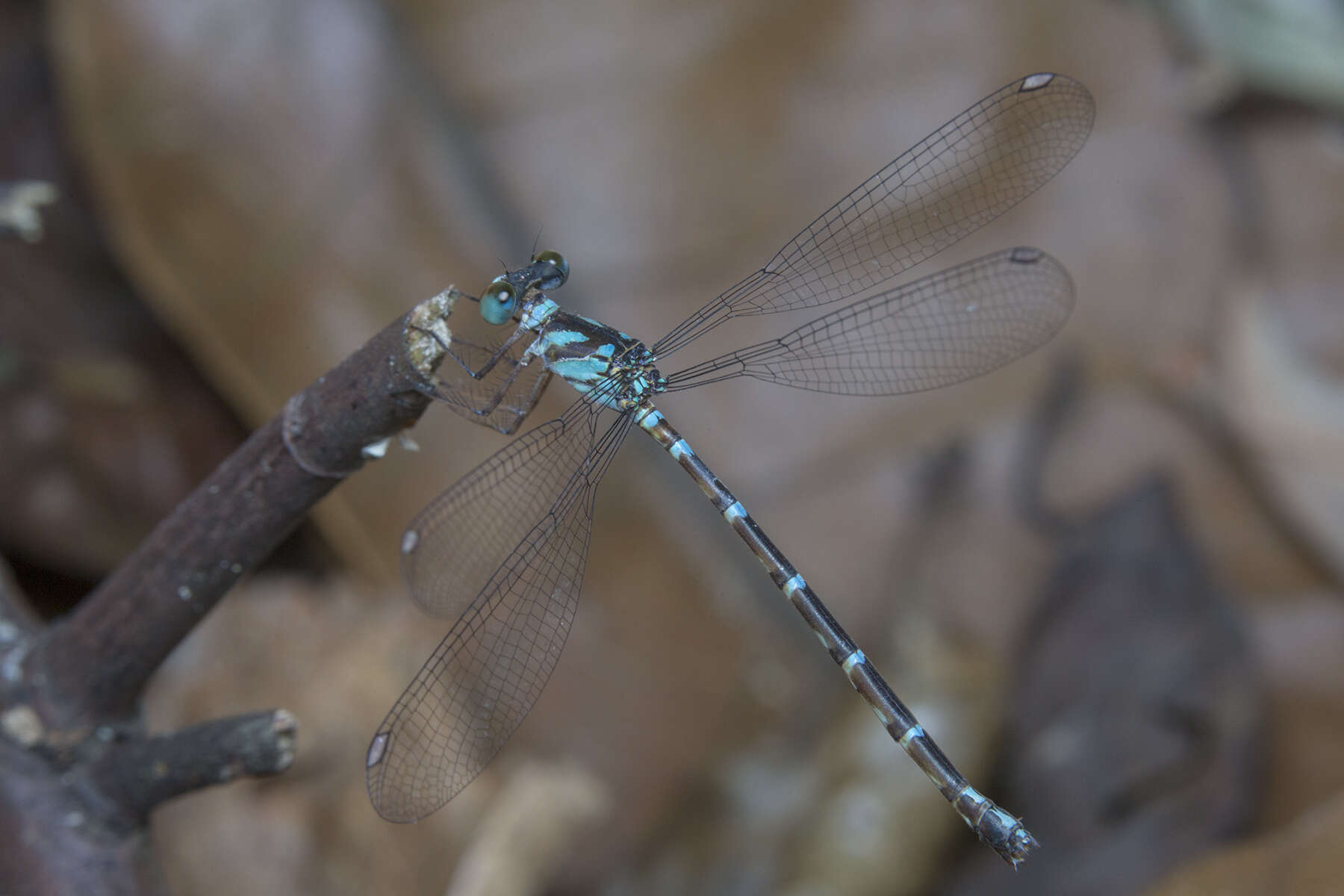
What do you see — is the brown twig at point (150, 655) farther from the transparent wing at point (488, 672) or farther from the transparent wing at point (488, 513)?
the transparent wing at point (488, 513)

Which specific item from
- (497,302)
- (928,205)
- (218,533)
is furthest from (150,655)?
(928,205)

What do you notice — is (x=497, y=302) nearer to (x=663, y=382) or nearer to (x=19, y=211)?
(x=663, y=382)

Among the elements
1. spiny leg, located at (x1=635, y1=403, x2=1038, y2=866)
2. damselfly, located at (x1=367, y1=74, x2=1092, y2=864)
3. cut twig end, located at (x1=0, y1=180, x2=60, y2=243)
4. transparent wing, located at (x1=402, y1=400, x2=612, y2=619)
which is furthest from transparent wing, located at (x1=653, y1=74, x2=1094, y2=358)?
cut twig end, located at (x1=0, y1=180, x2=60, y2=243)

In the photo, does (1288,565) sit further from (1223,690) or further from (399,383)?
(399,383)

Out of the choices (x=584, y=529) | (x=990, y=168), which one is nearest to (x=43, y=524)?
(x=584, y=529)

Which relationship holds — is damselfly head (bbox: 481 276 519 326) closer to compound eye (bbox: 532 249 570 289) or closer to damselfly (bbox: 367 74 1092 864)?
damselfly (bbox: 367 74 1092 864)

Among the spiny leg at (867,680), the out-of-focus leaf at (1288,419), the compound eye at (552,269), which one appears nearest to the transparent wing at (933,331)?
the spiny leg at (867,680)
